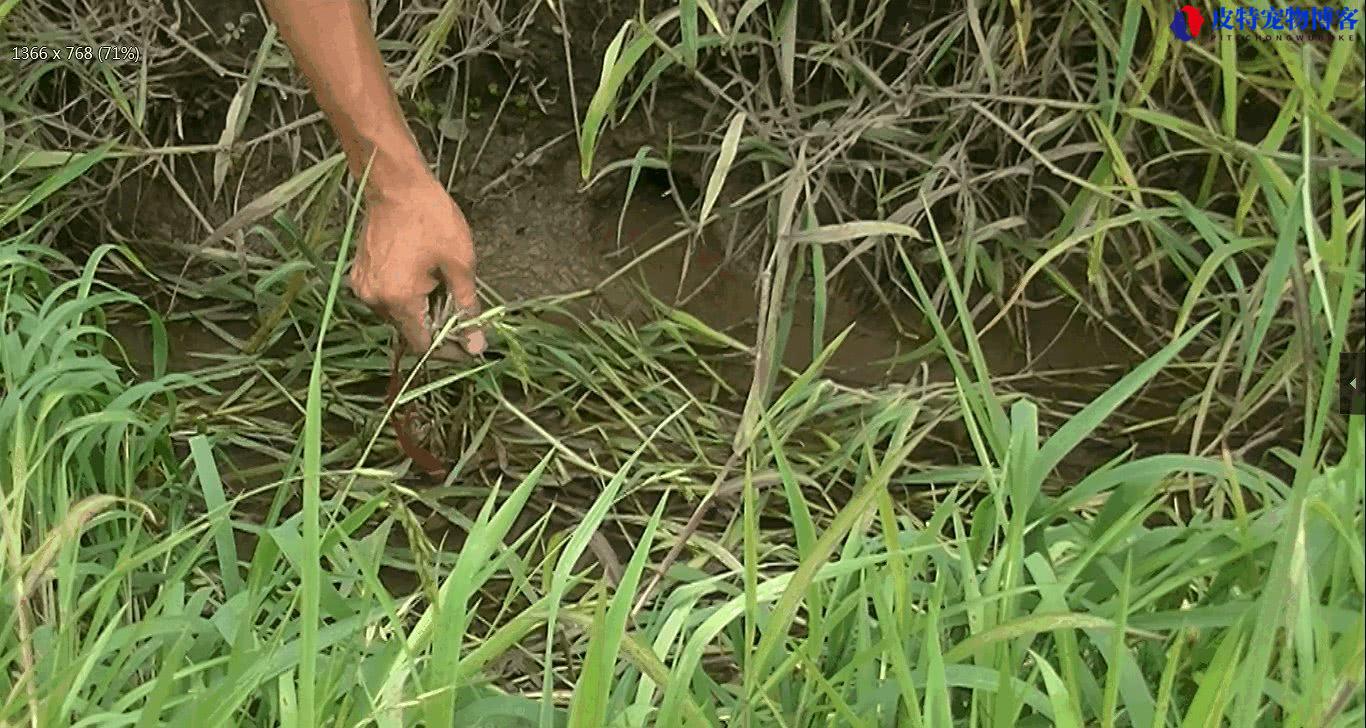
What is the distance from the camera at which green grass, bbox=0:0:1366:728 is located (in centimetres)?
61

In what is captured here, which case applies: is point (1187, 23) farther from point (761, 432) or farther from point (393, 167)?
point (393, 167)

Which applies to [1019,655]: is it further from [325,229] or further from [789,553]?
[325,229]

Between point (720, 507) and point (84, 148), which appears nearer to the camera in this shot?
point (720, 507)

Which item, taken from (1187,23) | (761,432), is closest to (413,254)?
(761,432)

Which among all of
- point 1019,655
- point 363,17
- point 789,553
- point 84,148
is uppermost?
point 363,17

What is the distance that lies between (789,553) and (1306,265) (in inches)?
17.8

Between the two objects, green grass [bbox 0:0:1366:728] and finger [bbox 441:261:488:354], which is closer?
green grass [bbox 0:0:1366:728]

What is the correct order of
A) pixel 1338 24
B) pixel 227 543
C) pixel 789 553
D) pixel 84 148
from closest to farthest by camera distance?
pixel 1338 24 → pixel 227 543 → pixel 789 553 → pixel 84 148

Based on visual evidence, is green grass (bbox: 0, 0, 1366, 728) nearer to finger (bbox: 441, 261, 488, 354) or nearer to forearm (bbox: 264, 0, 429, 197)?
finger (bbox: 441, 261, 488, 354)

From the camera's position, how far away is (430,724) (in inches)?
23.8

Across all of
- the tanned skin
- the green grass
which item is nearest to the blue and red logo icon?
the green grass

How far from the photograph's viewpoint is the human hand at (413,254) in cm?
85

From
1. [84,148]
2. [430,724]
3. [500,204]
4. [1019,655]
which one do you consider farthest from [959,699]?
[84,148]

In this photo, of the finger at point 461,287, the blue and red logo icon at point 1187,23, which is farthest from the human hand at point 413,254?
the blue and red logo icon at point 1187,23
